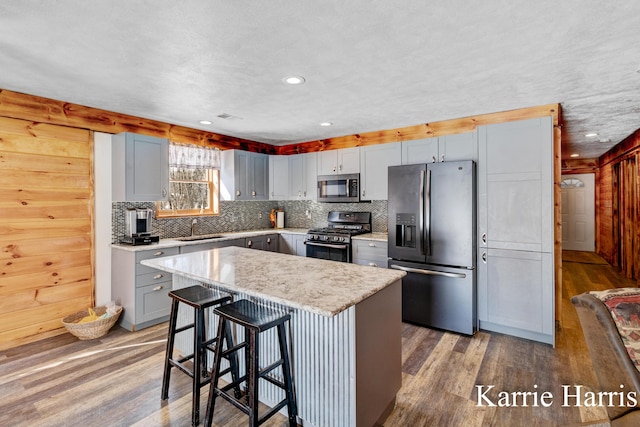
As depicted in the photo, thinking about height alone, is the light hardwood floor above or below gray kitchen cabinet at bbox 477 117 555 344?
below

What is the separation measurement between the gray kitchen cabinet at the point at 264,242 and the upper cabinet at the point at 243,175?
0.64 metres

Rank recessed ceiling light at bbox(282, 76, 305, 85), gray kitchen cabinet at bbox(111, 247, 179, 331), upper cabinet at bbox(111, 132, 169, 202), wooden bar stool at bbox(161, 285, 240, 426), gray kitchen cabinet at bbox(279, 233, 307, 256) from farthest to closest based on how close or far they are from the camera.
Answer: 1. gray kitchen cabinet at bbox(279, 233, 307, 256)
2. upper cabinet at bbox(111, 132, 169, 202)
3. gray kitchen cabinet at bbox(111, 247, 179, 331)
4. recessed ceiling light at bbox(282, 76, 305, 85)
5. wooden bar stool at bbox(161, 285, 240, 426)

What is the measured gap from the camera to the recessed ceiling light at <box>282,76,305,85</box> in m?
2.54

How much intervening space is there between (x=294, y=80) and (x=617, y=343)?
248cm

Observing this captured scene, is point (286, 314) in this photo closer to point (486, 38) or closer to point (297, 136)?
point (486, 38)

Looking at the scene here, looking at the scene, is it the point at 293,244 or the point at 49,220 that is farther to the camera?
the point at 293,244

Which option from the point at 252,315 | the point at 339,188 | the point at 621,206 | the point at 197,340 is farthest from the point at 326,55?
the point at 621,206

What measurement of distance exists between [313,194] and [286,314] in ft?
10.7

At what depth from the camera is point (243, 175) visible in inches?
190

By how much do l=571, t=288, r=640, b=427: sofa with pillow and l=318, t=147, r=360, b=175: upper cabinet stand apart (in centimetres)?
336

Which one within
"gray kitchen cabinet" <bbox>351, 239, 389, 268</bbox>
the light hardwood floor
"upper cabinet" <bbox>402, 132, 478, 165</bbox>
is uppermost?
"upper cabinet" <bbox>402, 132, 478, 165</bbox>

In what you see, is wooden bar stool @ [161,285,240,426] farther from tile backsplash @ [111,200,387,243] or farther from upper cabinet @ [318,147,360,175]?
upper cabinet @ [318,147,360,175]

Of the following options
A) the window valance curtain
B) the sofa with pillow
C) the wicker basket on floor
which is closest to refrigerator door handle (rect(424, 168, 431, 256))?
the sofa with pillow

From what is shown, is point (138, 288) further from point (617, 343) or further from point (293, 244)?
point (617, 343)
